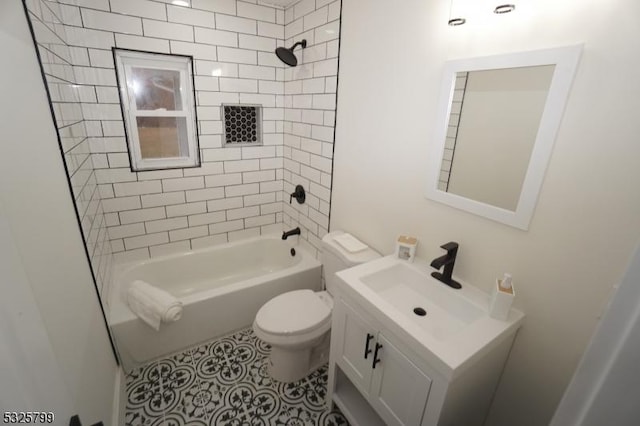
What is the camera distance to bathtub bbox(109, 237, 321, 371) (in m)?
1.85

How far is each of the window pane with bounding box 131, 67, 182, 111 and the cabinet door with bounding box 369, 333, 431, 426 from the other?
7.20ft

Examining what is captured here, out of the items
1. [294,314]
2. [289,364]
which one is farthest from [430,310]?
[289,364]

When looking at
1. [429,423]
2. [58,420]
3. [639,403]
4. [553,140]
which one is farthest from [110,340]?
[553,140]

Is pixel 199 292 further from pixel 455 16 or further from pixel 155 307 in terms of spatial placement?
pixel 455 16

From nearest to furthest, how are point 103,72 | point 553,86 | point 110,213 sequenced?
point 553,86, point 103,72, point 110,213

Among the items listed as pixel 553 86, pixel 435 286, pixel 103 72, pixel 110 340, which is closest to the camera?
pixel 553 86

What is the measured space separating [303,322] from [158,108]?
6.17ft

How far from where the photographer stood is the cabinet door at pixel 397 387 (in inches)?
41.4

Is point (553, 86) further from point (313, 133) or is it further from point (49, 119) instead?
point (49, 119)

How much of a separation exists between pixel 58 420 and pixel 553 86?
5.04ft

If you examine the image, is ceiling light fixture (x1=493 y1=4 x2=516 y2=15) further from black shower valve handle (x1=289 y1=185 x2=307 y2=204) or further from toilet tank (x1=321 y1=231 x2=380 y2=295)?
black shower valve handle (x1=289 y1=185 x2=307 y2=204)

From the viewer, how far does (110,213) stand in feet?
7.02

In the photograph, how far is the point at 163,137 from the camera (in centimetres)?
224

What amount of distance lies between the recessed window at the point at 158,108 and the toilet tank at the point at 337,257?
1324 mm
